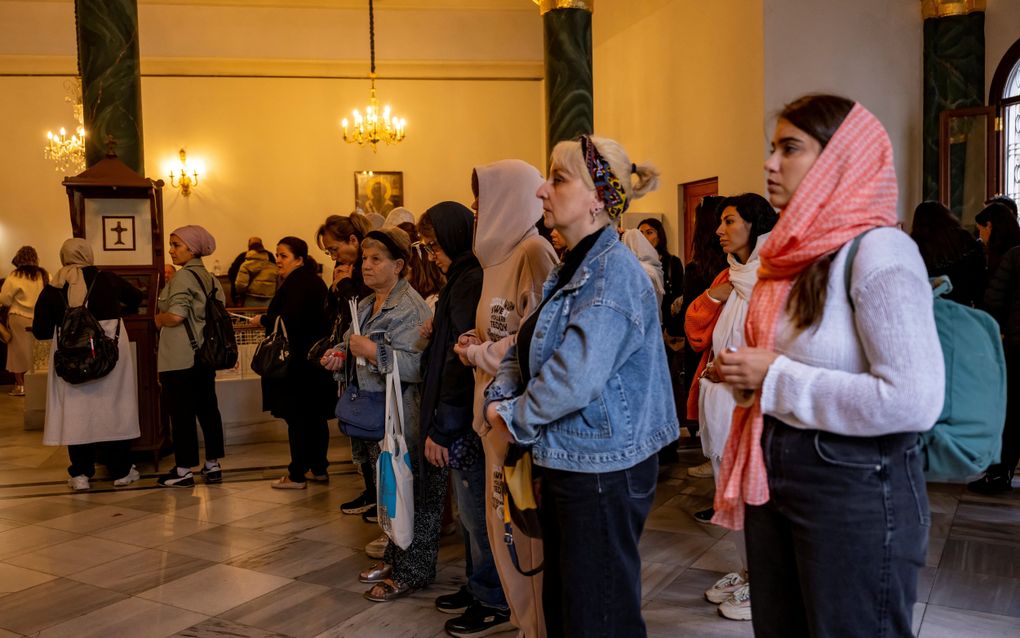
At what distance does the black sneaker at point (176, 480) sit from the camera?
5.90 meters

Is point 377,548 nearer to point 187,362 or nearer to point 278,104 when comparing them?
point 187,362

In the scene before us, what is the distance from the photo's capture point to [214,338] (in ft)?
19.2

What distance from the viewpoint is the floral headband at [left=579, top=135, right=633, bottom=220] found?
2.28m

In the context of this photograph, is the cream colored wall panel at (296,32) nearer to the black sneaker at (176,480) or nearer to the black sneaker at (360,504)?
the black sneaker at (176,480)

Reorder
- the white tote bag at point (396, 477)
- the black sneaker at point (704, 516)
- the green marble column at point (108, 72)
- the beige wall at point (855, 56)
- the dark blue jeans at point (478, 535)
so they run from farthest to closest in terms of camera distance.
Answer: the beige wall at point (855, 56), the green marble column at point (108, 72), the black sneaker at point (704, 516), the white tote bag at point (396, 477), the dark blue jeans at point (478, 535)

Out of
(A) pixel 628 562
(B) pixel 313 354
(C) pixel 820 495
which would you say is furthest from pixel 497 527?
(B) pixel 313 354

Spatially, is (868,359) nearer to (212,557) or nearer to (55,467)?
(212,557)

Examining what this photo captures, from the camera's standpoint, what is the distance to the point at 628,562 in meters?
2.23

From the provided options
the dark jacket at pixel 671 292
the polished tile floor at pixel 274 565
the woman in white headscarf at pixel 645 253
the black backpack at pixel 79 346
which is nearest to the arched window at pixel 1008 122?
the dark jacket at pixel 671 292

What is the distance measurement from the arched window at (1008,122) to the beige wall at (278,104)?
7329mm

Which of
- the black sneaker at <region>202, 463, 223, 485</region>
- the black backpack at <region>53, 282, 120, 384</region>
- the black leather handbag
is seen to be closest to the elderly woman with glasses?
the black leather handbag

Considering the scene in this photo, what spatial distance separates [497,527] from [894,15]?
807cm

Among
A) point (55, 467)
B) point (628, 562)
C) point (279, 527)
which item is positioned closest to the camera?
point (628, 562)

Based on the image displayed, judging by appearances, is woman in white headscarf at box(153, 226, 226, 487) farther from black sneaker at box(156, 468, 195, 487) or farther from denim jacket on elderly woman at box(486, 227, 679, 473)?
denim jacket on elderly woman at box(486, 227, 679, 473)
